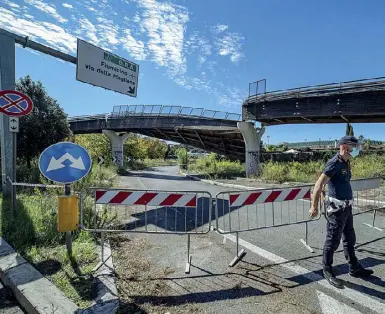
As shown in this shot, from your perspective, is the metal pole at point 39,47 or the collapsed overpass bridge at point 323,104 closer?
the metal pole at point 39,47

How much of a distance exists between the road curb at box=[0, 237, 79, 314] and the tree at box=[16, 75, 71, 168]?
11.4 meters

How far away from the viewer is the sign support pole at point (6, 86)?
23.1 feet

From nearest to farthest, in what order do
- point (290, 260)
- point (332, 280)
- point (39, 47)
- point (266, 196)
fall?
point (332, 280)
point (290, 260)
point (266, 196)
point (39, 47)

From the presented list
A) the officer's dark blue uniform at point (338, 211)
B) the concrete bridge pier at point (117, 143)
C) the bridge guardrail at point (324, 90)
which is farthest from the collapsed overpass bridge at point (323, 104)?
the concrete bridge pier at point (117, 143)

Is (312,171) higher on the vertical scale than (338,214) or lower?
lower

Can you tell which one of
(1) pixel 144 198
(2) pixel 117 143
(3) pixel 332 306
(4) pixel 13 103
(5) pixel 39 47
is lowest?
(3) pixel 332 306

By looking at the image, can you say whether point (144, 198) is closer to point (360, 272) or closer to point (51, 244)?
point (51, 244)

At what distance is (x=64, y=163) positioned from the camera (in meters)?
3.92

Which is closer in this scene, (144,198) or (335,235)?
(335,235)

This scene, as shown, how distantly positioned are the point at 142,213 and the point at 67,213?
3.89m

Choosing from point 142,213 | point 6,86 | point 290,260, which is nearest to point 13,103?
point 6,86

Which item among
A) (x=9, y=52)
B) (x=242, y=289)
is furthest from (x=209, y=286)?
(x=9, y=52)

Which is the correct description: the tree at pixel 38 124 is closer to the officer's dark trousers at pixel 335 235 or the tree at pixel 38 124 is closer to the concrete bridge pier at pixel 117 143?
the officer's dark trousers at pixel 335 235

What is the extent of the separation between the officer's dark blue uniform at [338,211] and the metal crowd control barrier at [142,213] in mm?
1786
